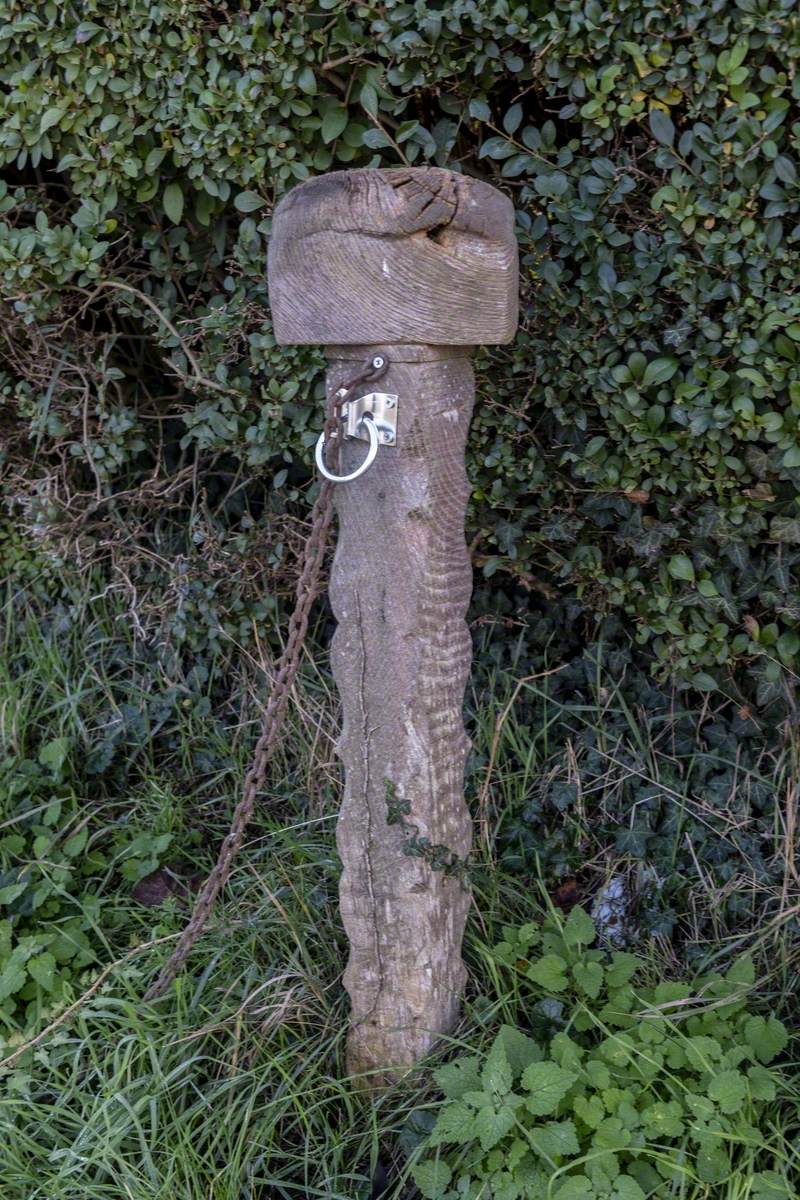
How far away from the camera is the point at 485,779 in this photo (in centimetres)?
293

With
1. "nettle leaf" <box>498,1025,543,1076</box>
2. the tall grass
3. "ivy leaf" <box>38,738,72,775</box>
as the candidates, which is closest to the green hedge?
the tall grass

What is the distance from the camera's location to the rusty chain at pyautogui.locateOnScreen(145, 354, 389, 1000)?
6.68 feet

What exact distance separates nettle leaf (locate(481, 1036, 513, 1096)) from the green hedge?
1117 millimetres

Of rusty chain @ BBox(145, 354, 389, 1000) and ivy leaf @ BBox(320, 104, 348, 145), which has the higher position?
ivy leaf @ BBox(320, 104, 348, 145)

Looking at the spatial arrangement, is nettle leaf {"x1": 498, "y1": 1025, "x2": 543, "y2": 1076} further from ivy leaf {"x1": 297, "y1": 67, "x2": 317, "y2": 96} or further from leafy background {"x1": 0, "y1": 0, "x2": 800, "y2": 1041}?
ivy leaf {"x1": 297, "y1": 67, "x2": 317, "y2": 96}

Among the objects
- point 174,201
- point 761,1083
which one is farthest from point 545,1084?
point 174,201

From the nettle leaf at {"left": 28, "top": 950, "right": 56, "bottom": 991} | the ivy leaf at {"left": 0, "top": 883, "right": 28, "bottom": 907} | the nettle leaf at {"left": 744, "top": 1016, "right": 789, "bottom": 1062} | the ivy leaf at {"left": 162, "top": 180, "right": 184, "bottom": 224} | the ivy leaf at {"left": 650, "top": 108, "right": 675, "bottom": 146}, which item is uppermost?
the ivy leaf at {"left": 650, "top": 108, "right": 675, "bottom": 146}

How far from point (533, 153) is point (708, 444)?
30.8 inches

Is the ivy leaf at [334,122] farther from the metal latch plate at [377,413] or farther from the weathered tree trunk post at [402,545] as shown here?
the metal latch plate at [377,413]

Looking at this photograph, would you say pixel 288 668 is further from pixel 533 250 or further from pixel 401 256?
pixel 533 250

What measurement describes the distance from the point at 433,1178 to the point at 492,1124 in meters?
0.16

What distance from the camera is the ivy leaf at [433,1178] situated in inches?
80.3

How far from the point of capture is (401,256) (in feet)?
6.23

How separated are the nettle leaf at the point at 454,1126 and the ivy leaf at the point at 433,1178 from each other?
4cm
